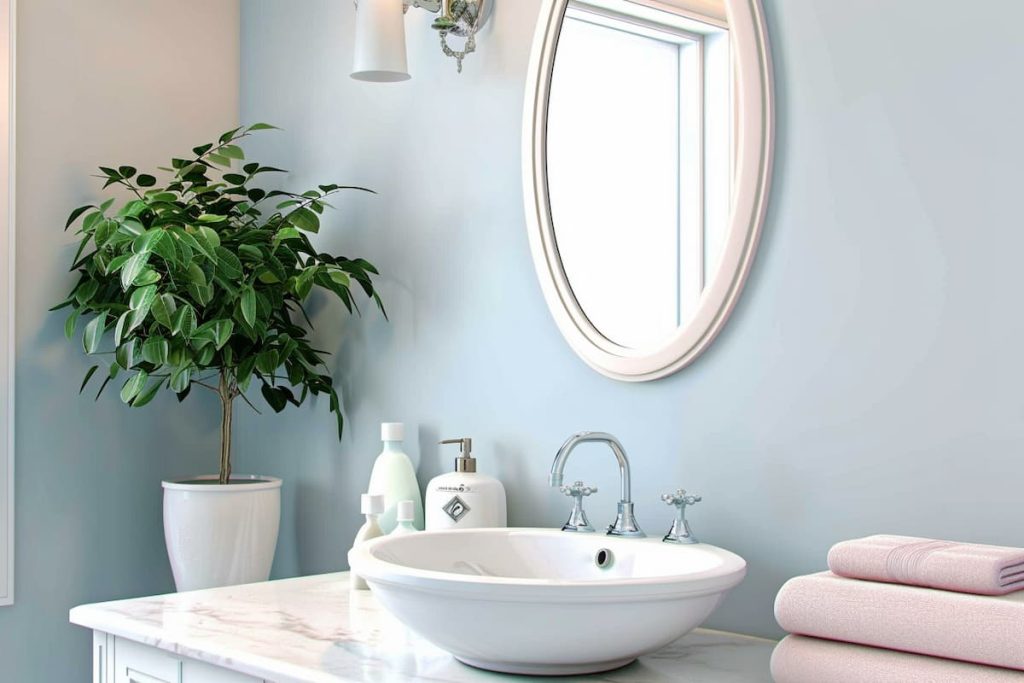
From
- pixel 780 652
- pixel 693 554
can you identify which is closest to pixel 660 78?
pixel 693 554

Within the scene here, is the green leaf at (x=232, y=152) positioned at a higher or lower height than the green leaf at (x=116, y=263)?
higher

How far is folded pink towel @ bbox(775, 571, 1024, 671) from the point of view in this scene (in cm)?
92

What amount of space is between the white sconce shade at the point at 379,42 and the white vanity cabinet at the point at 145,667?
3.08 feet

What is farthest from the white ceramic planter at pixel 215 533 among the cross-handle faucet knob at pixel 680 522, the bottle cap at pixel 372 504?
the cross-handle faucet knob at pixel 680 522

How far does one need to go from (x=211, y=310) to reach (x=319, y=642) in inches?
31.5

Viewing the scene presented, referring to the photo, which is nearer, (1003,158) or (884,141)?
(1003,158)

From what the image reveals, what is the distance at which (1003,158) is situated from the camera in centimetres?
119

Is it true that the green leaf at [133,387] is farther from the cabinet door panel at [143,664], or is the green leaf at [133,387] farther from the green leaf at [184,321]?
the cabinet door panel at [143,664]

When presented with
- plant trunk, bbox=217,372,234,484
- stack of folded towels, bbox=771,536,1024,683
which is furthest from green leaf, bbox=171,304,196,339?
stack of folded towels, bbox=771,536,1024,683

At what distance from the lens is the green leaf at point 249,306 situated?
1840 mm

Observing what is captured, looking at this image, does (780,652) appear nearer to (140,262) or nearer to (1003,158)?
(1003,158)

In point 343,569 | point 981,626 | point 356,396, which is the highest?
point 356,396

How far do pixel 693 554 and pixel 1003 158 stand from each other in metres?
0.55

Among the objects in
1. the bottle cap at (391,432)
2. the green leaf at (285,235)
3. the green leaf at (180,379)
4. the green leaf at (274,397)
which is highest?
the green leaf at (285,235)
